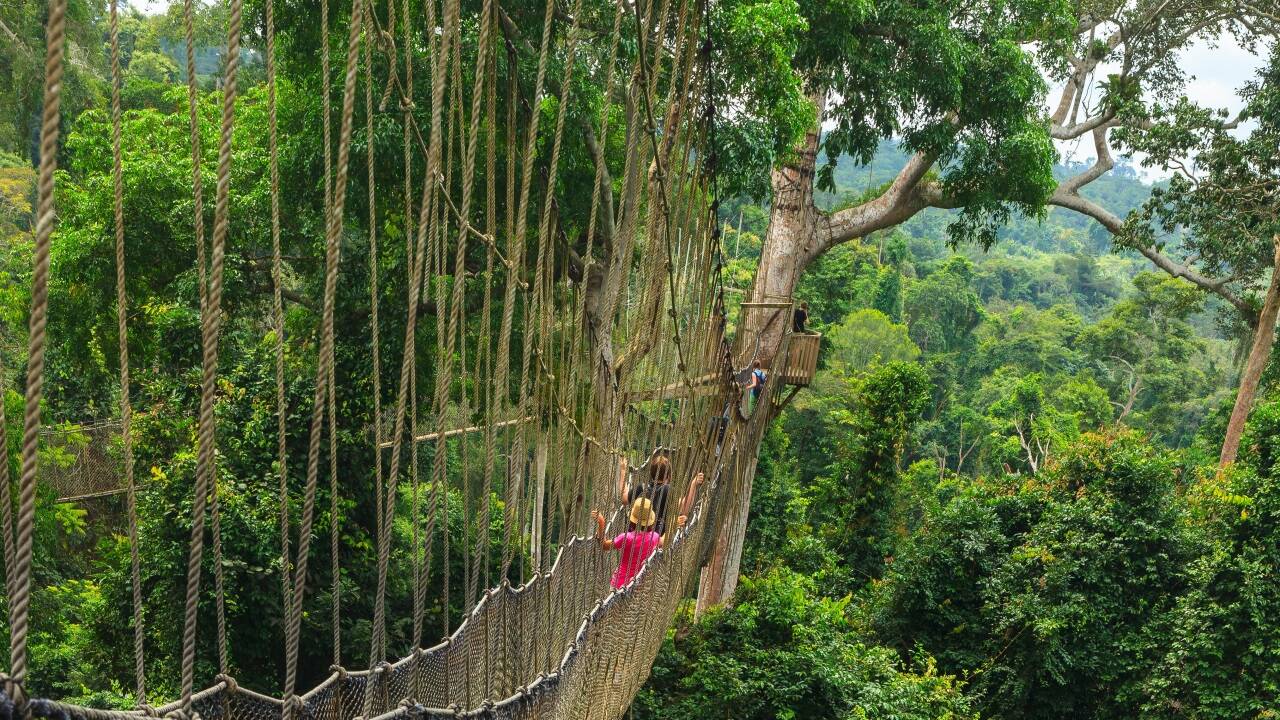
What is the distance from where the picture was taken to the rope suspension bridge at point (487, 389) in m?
1.24

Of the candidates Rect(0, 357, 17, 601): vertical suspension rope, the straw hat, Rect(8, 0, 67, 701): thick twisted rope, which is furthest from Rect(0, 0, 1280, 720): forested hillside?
Rect(8, 0, 67, 701): thick twisted rope

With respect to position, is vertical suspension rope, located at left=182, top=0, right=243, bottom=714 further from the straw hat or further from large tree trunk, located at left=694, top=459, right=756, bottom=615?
large tree trunk, located at left=694, top=459, right=756, bottom=615

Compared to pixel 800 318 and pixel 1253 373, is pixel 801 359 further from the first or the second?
pixel 1253 373

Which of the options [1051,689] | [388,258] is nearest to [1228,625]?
[1051,689]

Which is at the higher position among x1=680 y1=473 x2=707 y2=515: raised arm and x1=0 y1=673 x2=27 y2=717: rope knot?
x1=0 y1=673 x2=27 y2=717: rope knot

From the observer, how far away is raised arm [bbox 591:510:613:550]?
2.95 m

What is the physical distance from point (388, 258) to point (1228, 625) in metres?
5.51

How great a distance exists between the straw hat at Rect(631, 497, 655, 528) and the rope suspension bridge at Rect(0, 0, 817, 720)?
0.11 metres

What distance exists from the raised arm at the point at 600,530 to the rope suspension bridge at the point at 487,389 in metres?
0.05

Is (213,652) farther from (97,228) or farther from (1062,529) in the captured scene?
(1062,529)

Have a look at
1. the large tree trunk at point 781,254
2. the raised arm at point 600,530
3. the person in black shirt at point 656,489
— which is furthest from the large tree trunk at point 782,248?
the raised arm at point 600,530

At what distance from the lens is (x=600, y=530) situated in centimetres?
308

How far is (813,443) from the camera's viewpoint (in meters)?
13.9

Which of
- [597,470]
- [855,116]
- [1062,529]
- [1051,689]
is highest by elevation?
[855,116]
